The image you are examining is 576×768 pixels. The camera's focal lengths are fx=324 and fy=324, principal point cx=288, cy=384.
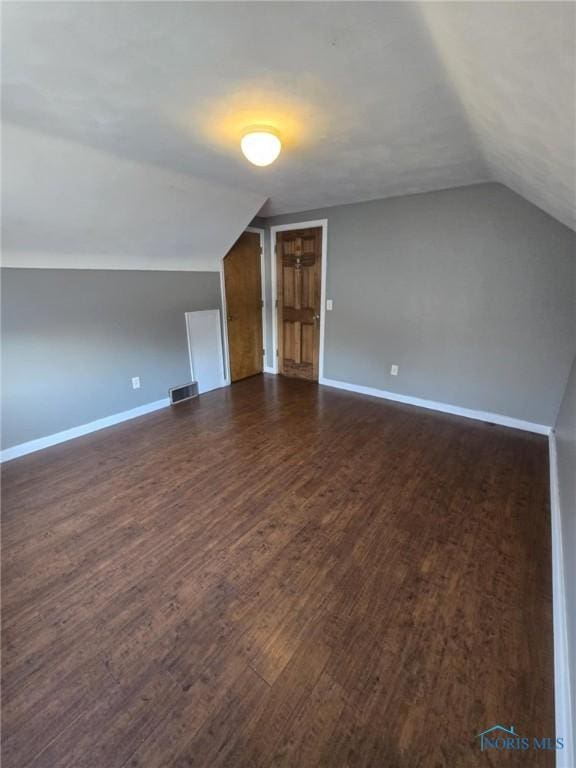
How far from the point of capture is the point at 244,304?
4438 millimetres

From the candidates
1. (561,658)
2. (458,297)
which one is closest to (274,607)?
(561,658)

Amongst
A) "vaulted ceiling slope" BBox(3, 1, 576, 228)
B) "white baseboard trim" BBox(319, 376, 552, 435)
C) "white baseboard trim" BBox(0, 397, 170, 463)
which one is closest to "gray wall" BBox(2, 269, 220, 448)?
"white baseboard trim" BBox(0, 397, 170, 463)

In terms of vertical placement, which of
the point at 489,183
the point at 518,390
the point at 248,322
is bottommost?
the point at 518,390

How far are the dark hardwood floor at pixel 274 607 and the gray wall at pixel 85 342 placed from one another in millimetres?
504

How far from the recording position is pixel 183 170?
2525 millimetres

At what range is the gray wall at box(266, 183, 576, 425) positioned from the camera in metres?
2.76

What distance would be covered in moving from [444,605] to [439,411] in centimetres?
232

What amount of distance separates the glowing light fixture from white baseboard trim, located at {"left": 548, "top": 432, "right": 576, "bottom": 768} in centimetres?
261

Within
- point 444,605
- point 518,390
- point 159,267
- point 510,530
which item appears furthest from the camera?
point 159,267

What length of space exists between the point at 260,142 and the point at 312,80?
449 millimetres

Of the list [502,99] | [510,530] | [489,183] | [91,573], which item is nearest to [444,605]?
[510,530]

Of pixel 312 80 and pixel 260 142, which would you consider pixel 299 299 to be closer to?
pixel 260 142

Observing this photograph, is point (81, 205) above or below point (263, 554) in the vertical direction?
above

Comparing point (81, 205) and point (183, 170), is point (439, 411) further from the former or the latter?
point (81, 205)
